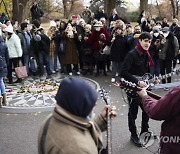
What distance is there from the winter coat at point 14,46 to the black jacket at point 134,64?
522cm

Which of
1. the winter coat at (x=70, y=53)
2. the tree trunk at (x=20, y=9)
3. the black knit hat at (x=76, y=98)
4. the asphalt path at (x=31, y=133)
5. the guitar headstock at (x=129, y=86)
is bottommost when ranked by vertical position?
the asphalt path at (x=31, y=133)

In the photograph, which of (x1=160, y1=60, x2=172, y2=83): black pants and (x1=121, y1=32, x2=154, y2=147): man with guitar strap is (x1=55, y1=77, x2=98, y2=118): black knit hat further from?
(x1=160, y1=60, x2=172, y2=83): black pants

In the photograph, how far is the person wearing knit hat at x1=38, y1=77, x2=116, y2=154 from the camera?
215 centimetres

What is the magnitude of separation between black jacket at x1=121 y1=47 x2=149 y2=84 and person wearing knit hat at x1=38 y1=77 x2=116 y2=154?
9.69 ft

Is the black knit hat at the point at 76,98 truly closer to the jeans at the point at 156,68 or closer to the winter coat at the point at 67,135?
the winter coat at the point at 67,135

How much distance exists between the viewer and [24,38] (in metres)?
10.4

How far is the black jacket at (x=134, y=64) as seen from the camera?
5.22m

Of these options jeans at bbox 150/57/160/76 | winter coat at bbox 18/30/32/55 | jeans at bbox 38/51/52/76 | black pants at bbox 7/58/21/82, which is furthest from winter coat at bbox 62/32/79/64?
jeans at bbox 150/57/160/76

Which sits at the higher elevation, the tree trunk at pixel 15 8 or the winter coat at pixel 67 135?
the tree trunk at pixel 15 8

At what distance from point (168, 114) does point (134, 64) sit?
2.33m

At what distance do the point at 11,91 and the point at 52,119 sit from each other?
721 centimetres

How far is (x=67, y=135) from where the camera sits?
2.16 metres

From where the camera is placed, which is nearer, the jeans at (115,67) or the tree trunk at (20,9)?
the jeans at (115,67)

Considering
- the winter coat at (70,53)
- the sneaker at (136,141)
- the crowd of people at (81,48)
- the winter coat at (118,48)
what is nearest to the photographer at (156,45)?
the crowd of people at (81,48)
